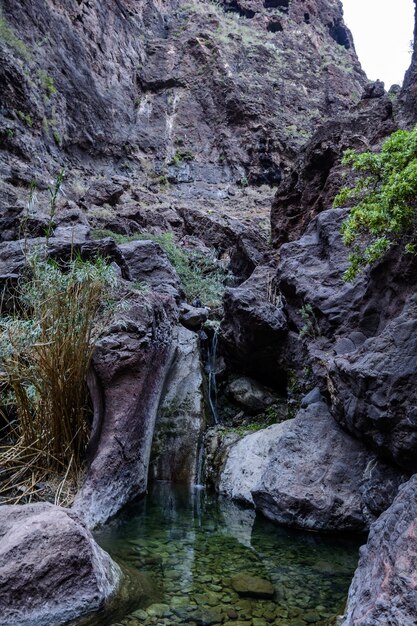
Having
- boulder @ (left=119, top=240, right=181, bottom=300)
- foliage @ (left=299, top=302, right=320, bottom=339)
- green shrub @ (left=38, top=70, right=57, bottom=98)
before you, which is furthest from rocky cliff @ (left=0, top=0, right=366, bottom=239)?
foliage @ (left=299, top=302, right=320, bottom=339)

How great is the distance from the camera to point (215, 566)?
4.37 meters

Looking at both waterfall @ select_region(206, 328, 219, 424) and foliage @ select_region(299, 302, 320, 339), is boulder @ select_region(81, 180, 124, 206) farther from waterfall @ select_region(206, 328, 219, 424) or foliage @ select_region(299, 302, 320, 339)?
foliage @ select_region(299, 302, 320, 339)

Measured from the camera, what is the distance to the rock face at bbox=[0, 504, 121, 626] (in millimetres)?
3055

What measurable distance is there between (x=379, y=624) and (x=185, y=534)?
3.07 meters

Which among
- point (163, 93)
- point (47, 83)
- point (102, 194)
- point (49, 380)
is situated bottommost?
point (49, 380)

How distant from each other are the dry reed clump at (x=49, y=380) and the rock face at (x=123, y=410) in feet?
0.87

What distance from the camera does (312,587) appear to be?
398cm

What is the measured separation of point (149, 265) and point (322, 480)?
21.8 feet

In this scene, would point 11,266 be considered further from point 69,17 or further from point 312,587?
point 69,17

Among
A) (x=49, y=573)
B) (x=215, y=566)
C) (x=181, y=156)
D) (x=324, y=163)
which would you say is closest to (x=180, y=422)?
(x=215, y=566)

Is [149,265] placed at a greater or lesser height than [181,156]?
lesser

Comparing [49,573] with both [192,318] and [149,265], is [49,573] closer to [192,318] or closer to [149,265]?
[192,318]

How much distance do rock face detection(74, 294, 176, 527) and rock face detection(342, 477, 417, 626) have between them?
323cm

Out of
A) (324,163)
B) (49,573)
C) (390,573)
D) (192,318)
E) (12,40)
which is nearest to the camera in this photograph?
(390,573)
